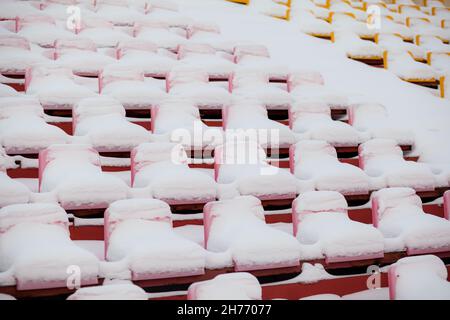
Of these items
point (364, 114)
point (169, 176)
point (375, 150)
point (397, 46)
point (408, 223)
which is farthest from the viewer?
point (397, 46)

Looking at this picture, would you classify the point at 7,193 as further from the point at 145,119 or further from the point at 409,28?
the point at 409,28

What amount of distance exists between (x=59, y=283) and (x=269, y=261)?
55cm

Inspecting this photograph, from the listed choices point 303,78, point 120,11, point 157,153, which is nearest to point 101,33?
point 120,11

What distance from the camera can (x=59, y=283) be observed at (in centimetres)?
110

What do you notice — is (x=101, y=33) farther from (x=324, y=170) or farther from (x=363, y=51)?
(x=363, y=51)

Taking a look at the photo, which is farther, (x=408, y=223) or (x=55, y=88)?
(x=55, y=88)

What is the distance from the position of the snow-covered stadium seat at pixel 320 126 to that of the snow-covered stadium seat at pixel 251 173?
0.36m

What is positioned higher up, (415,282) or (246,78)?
(246,78)

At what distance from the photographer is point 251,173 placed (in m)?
1.62

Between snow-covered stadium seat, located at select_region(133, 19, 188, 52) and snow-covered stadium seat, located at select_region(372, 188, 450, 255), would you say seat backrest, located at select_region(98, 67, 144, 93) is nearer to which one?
snow-covered stadium seat, located at select_region(133, 19, 188, 52)

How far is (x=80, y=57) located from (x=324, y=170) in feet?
3.95

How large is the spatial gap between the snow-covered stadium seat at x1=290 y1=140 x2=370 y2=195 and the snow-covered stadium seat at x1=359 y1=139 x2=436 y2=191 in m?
0.14

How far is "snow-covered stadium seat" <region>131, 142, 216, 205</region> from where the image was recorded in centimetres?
147

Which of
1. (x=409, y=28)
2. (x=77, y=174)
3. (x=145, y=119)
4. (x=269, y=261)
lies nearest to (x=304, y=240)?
(x=269, y=261)
